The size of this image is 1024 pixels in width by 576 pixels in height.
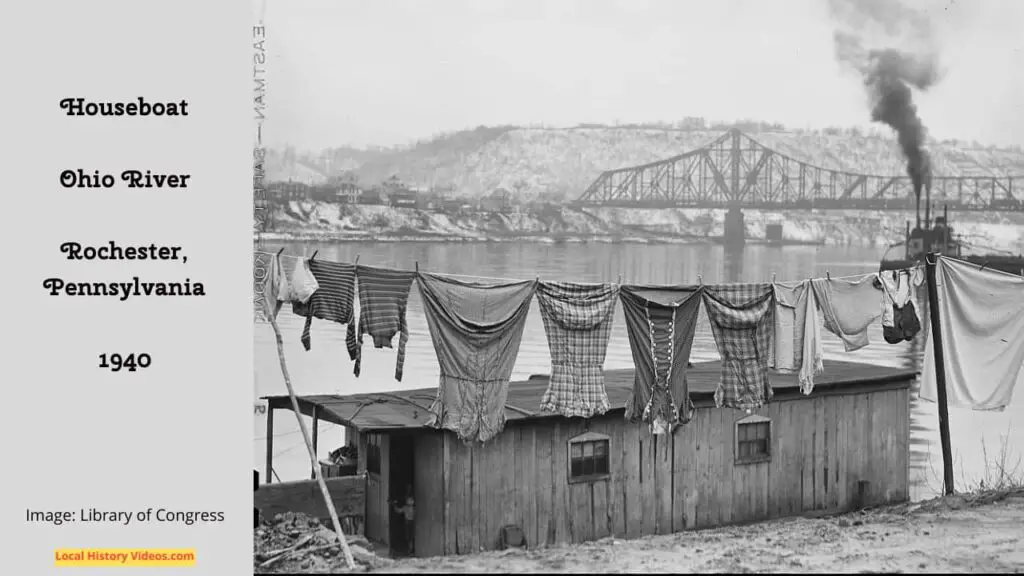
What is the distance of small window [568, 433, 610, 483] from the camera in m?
12.1

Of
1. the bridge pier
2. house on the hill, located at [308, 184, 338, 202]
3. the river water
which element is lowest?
the river water

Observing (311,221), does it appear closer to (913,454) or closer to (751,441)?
(913,454)

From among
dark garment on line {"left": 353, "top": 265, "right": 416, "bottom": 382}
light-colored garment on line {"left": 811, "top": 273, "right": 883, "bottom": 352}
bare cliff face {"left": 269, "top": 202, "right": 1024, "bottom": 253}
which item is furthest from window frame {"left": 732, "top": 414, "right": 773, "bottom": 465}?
bare cliff face {"left": 269, "top": 202, "right": 1024, "bottom": 253}

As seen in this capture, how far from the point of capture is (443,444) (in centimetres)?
1134

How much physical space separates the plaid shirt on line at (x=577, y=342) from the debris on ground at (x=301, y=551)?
2.91 metres

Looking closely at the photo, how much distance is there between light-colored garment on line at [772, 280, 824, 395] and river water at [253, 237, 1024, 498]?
4.90 feet

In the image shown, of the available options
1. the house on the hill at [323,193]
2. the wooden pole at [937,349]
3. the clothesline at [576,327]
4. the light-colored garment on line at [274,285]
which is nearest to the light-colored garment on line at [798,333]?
the clothesline at [576,327]

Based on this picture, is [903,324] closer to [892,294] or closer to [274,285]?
[892,294]

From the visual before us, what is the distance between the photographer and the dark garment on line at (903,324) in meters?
13.3

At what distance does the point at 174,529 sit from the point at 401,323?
4864mm

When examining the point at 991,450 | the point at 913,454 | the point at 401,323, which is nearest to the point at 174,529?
the point at 401,323

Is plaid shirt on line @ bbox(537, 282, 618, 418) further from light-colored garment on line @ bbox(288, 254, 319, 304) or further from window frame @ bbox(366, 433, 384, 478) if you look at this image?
light-colored garment on line @ bbox(288, 254, 319, 304)

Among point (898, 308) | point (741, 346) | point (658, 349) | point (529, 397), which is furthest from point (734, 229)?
point (658, 349)

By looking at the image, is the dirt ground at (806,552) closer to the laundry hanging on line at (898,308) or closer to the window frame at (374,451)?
the window frame at (374,451)
